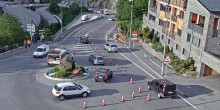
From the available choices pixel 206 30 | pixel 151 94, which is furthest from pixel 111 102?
pixel 206 30

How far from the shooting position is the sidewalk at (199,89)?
87.4 ft

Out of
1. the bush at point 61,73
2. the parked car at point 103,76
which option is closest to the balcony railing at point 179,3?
the parked car at point 103,76

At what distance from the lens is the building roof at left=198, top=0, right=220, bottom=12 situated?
3381cm

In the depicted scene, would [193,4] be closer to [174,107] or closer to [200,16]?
[200,16]

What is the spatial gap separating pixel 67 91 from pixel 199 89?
47.6ft

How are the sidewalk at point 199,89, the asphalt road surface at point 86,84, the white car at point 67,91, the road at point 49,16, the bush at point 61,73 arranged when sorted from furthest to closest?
the road at point 49,16
the bush at point 61,73
the sidewalk at point 199,89
the white car at point 67,91
the asphalt road surface at point 86,84

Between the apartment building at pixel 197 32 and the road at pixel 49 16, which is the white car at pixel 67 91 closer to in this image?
the apartment building at pixel 197 32

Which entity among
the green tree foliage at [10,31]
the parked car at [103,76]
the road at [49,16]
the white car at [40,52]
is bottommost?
the parked car at [103,76]

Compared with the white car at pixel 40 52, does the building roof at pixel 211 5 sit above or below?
above

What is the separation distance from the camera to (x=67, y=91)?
25938 mm

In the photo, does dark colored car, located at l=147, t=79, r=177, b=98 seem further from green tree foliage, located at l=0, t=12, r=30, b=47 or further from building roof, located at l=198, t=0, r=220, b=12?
green tree foliage, located at l=0, t=12, r=30, b=47

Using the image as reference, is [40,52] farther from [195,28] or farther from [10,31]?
[195,28]

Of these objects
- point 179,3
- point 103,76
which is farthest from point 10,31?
point 179,3

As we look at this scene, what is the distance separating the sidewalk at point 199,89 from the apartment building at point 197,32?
1775mm
